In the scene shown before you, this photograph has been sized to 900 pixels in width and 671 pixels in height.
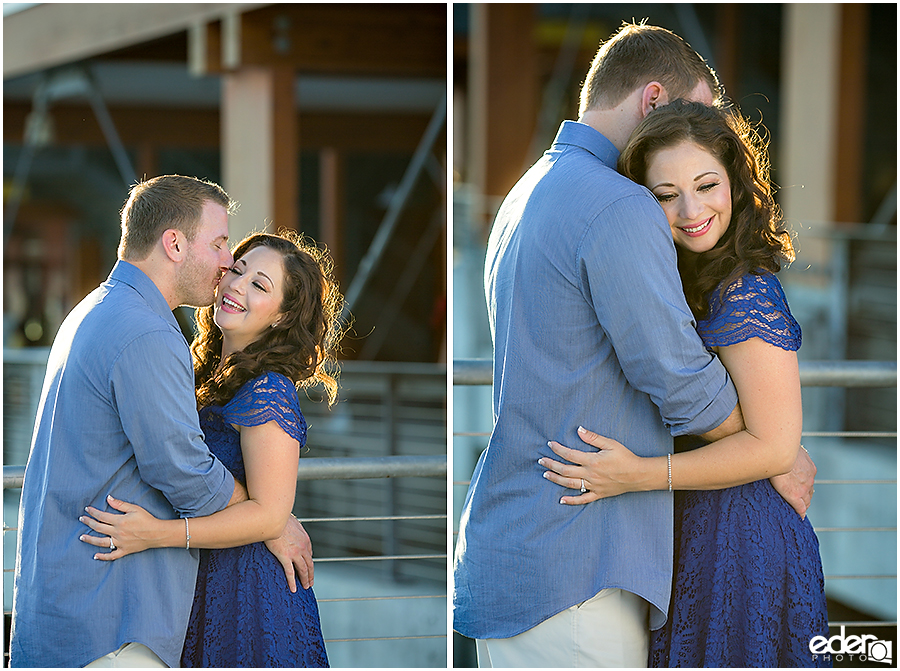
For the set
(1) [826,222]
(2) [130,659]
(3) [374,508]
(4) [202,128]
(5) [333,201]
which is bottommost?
(3) [374,508]

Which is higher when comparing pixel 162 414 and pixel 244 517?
pixel 162 414

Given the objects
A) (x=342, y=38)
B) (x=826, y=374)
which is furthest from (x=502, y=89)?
(x=826, y=374)

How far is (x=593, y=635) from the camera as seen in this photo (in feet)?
4.84

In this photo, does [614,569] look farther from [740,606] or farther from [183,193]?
[183,193]

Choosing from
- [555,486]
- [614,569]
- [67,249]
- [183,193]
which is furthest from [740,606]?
[67,249]

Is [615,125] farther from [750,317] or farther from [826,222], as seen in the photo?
[826,222]

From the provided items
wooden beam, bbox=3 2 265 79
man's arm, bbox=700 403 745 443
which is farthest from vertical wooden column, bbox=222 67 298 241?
man's arm, bbox=700 403 745 443

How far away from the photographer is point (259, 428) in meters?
1.64

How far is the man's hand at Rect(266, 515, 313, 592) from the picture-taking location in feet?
5.55

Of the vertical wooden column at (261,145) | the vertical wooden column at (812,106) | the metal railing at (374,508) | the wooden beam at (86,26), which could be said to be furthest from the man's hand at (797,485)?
the vertical wooden column at (812,106)

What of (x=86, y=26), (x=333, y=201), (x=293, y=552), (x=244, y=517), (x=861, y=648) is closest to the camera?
(x=244, y=517)

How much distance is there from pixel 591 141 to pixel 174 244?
0.73 meters

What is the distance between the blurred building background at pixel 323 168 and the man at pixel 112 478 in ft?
1.53

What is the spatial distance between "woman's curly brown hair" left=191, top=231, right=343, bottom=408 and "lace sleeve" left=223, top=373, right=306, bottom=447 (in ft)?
0.10
